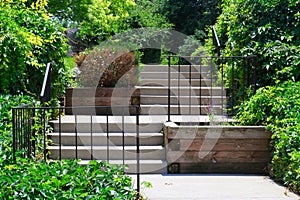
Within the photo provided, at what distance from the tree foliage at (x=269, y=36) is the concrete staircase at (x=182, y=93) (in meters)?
0.73

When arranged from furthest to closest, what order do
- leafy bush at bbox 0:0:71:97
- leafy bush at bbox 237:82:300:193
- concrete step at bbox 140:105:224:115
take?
concrete step at bbox 140:105:224:115 → leafy bush at bbox 0:0:71:97 → leafy bush at bbox 237:82:300:193

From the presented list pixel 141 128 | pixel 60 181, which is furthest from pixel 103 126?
pixel 60 181

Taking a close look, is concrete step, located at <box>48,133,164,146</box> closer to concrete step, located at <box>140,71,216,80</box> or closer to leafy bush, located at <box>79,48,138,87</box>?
leafy bush, located at <box>79,48,138,87</box>

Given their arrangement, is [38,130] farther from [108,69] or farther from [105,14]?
[105,14]

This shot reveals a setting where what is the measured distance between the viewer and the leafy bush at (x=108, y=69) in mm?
8219

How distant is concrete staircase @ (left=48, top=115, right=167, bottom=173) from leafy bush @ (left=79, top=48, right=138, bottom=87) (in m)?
1.47

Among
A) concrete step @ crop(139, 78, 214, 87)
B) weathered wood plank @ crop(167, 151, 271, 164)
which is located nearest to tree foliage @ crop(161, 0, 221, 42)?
concrete step @ crop(139, 78, 214, 87)

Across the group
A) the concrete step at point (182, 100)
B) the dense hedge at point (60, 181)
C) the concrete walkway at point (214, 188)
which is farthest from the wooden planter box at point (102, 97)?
the dense hedge at point (60, 181)

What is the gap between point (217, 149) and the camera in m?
5.76

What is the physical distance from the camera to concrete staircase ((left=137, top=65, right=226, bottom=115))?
736 centimetres

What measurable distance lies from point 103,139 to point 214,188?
6.14 feet

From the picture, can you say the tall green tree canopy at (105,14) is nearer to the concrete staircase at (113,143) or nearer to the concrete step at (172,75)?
the concrete step at (172,75)

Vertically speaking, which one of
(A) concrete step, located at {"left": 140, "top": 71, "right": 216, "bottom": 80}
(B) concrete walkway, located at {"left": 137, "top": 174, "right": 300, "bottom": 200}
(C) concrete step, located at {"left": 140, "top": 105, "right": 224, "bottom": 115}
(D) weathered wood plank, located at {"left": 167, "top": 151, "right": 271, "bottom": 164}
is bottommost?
(B) concrete walkway, located at {"left": 137, "top": 174, "right": 300, "bottom": 200}

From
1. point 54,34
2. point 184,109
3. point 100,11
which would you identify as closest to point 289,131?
point 184,109
